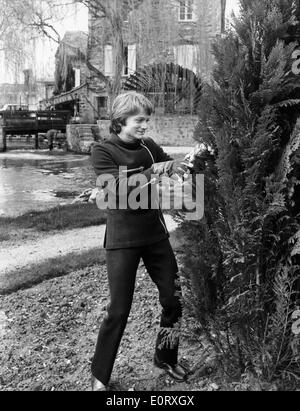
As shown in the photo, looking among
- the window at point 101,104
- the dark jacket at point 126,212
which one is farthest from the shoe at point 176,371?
the window at point 101,104

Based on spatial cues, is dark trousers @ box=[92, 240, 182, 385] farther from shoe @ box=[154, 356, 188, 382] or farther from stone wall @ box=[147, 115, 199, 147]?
stone wall @ box=[147, 115, 199, 147]

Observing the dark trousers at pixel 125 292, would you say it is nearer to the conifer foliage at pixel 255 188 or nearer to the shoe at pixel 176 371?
the shoe at pixel 176 371

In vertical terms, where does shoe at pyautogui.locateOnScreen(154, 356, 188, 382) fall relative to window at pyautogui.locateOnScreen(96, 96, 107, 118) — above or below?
below

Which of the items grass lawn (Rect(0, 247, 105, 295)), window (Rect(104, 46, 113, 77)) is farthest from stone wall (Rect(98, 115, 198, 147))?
grass lawn (Rect(0, 247, 105, 295))

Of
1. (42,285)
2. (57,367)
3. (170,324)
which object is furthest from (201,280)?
(42,285)

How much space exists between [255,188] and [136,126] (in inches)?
31.2

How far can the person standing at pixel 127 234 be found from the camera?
108 inches

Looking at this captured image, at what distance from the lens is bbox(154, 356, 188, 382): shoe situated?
9.71 ft

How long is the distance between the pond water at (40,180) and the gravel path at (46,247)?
2436mm

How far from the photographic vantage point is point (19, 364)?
3.44 meters

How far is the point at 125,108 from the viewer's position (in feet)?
9.11

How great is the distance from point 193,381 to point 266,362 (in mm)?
610

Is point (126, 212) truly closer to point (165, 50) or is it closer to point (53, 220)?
point (53, 220)

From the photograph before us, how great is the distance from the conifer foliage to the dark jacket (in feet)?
1.12
